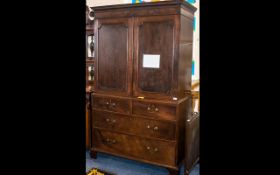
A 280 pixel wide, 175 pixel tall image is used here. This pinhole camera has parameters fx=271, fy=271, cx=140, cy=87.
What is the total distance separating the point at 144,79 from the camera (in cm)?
291

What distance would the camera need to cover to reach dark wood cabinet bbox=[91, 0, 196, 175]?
9.04ft

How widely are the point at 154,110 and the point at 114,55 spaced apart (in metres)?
0.77

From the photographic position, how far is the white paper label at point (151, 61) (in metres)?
2.81

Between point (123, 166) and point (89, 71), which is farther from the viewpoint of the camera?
point (89, 71)

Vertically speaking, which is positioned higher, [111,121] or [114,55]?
[114,55]

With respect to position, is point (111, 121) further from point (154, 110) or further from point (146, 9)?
point (146, 9)

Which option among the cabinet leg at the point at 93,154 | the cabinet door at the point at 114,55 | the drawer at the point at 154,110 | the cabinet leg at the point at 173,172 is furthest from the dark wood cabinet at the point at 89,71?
the cabinet leg at the point at 173,172

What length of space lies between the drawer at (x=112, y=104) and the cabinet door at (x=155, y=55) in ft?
0.67

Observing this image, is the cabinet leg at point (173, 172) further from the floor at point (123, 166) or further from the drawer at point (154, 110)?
the drawer at point (154, 110)

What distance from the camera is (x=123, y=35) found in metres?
2.96

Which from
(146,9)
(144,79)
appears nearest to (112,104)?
(144,79)

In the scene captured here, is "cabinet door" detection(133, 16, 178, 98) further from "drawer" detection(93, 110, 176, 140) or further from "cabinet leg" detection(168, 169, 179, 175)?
"cabinet leg" detection(168, 169, 179, 175)
